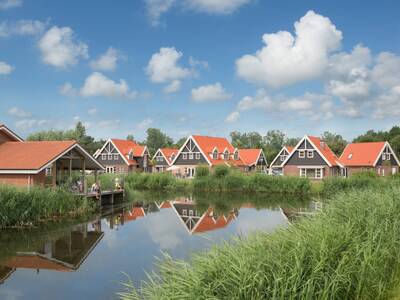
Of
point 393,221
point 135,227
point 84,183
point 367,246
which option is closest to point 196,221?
point 135,227

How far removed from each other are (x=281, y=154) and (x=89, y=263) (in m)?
53.9

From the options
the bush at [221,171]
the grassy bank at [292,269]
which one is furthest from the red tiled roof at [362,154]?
the grassy bank at [292,269]

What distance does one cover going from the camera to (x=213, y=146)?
63.8 meters

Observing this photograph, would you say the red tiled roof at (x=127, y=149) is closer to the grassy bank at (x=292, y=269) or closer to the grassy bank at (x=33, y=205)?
the grassy bank at (x=33, y=205)

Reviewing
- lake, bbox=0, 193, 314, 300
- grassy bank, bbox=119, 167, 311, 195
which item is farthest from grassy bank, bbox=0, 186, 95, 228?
grassy bank, bbox=119, 167, 311, 195

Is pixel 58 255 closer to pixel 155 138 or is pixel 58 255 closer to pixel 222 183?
pixel 222 183

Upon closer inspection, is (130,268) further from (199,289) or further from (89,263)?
(199,289)

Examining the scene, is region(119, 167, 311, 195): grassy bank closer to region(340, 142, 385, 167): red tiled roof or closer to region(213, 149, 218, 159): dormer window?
region(213, 149, 218, 159): dormer window

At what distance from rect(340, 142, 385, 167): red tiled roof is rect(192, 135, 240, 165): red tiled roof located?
16.5 m

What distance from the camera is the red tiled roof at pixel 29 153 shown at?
1048 inches

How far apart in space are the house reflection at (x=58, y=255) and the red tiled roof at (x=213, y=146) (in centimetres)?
4009

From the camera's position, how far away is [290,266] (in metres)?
6.96

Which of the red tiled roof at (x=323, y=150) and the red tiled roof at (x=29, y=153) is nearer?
the red tiled roof at (x=29, y=153)

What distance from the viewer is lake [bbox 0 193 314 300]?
1228 cm
